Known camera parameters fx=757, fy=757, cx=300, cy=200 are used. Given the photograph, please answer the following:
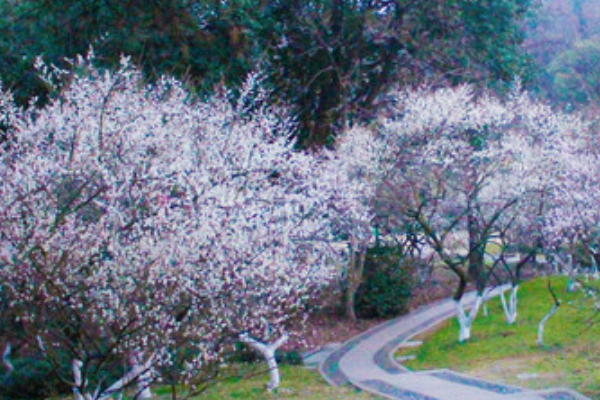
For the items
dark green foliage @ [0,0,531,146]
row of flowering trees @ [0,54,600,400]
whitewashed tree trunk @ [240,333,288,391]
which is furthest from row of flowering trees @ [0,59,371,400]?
dark green foliage @ [0,0,531,146]

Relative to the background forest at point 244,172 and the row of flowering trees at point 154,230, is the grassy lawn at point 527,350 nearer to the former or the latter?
the background forest at point 244,172

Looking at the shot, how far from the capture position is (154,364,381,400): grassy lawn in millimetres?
13067

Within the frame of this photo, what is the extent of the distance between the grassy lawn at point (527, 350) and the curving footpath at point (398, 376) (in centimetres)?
48

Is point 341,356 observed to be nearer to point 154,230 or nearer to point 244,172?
point 244,172

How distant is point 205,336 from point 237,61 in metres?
11.9

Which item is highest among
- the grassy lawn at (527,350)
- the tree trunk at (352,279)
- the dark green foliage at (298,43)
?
the dark green foliage at (298,43)

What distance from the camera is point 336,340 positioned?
21.9 meters

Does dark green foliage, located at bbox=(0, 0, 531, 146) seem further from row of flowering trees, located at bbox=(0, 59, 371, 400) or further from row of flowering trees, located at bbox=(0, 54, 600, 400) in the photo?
row of flowering trees, located at bbox=(0, 59, 371, 400)

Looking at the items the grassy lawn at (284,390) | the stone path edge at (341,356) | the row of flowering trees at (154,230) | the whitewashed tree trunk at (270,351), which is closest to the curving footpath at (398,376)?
the stone path edge at (341,356)

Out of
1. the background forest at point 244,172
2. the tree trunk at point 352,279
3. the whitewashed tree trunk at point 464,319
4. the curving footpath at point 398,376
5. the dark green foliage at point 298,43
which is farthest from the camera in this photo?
the tree trunk at point 352,279

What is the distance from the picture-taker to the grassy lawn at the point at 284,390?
13067 millimetres

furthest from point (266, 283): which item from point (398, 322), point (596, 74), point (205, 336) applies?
point (596, 74)

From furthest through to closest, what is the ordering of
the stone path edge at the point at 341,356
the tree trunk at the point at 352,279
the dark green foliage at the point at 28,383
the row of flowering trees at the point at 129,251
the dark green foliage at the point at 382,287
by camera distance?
the dark green foliage at the point at 382,287 → the tree trunk at the point at 352,279 → the stone path edge at the point at 341,356 → the dark green foliage at the point at 28,383 → the row of flowering trees at the point at 129,251

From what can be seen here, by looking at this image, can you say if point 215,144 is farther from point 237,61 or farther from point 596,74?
point 596,74
